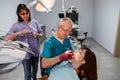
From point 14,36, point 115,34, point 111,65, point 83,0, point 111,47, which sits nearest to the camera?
point 14,36

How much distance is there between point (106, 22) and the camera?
4.80m

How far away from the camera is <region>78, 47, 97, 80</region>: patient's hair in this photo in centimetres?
138

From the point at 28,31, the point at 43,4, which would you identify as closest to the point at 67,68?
the point at 43,4

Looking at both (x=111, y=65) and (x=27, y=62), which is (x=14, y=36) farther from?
(x=111, y=65)

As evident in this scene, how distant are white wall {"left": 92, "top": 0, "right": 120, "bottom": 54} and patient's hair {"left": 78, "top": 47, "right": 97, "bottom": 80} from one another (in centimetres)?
302

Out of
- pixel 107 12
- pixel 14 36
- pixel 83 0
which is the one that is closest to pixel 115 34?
pixel 107 12

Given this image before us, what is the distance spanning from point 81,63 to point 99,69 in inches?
94.4

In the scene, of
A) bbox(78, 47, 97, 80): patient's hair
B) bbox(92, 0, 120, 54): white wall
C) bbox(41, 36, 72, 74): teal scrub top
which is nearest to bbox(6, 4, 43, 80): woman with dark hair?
bbox(41, 36, 72, 74): teal scrub top

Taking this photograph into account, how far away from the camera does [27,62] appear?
7.93 feet

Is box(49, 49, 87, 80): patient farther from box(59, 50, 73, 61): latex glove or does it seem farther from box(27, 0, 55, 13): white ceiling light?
box(27, 0, 55, 13): white ceiling light

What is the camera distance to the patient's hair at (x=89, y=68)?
1.38 m

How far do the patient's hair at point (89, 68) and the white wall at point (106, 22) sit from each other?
3019mm

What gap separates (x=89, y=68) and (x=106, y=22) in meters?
3.67

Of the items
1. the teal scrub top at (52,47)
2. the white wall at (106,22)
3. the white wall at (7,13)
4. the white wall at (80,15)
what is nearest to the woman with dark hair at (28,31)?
the teal scrub top at (52,47)
